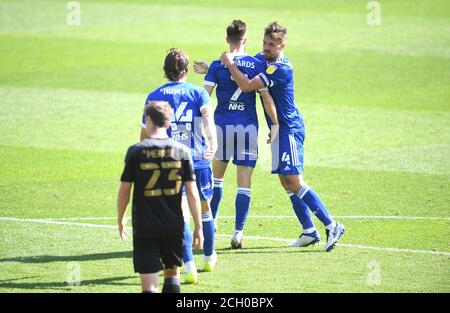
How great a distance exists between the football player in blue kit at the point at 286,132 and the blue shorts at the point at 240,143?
260 mm

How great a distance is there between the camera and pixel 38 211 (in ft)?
40.7

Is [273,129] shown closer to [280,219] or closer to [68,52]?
[280,219]

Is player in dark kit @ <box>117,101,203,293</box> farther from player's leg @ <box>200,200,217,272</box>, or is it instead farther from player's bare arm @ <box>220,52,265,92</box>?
player's bare arm @ <box>220,52,265,92</box>

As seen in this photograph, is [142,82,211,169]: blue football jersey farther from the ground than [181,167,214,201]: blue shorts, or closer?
farther from the ground

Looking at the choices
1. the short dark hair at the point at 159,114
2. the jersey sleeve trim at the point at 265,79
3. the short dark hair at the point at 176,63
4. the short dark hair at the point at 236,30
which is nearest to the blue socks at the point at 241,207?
the jersey sleeve trim at the point at 265,79

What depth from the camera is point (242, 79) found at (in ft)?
34.3

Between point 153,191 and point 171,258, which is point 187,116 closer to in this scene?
point 153,191

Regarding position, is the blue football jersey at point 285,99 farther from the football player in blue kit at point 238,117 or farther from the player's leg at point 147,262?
the player's leg at point 147,262

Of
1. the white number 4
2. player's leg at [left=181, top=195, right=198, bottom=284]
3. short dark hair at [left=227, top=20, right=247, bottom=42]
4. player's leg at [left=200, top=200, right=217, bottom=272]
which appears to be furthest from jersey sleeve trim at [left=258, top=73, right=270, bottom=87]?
player's leg at [left=181, top=195, right=198, bottom=284]

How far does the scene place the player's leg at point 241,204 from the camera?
10.7 m

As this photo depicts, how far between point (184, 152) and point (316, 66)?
630 inches

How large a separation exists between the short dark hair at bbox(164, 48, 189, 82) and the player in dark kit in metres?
1.53

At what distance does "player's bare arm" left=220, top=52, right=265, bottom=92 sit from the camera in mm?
10391

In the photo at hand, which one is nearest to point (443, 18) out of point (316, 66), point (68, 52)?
point (316, 66)
